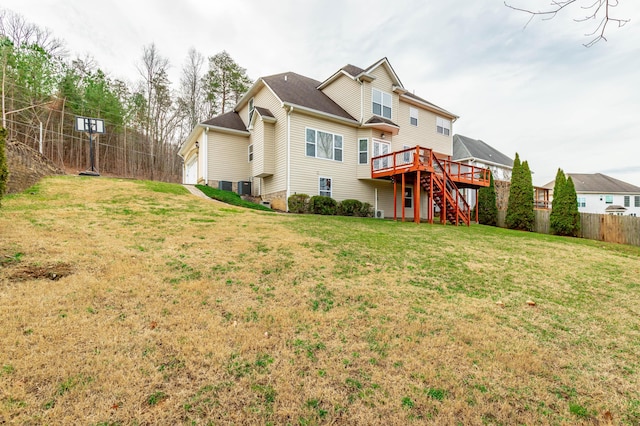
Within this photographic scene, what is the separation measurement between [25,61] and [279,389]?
3196 cm

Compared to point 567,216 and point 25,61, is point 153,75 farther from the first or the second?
point 567,216

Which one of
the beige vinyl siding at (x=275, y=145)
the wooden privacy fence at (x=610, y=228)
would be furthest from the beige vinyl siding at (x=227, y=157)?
the wooden privacy fence at (x=610, y=228)

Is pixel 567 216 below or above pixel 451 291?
above

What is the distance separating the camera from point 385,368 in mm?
2494

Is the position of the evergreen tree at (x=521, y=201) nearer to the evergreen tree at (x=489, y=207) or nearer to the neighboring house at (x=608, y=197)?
the evergreen tree at (x=489, y=207)

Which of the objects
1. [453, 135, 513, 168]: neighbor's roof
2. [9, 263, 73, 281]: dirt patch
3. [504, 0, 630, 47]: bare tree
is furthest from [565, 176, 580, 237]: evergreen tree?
[9, 263, 73, 281]: dirt patch

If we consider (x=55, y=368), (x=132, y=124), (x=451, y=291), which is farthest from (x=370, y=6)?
(x=132, y=124)

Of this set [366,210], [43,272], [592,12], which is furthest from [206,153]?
[592,12]

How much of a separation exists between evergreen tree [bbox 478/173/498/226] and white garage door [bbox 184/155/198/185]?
2021 cm

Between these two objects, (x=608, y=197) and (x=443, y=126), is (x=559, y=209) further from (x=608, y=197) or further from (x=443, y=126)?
(x=608, y=197)

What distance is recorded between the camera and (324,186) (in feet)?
49.0

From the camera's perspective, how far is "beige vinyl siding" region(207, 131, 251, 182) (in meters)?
16.3

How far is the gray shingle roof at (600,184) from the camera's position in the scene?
36.8m

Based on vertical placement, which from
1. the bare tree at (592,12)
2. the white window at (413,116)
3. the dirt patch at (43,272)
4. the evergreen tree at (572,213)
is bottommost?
the dirt patch at (43,272)
